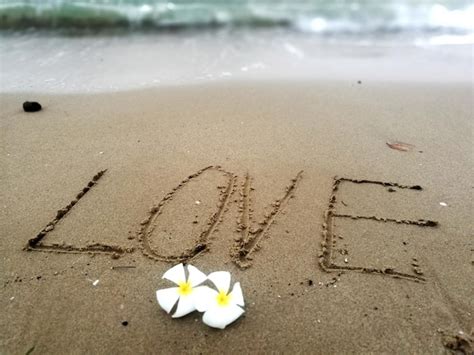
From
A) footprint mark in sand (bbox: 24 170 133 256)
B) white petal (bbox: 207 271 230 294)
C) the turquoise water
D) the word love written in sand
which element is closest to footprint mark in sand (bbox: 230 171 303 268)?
the word love written in sand

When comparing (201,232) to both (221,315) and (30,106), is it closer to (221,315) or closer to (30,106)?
(221,315)

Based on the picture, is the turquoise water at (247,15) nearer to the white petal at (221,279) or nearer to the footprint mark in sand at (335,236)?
the footprint mark in sand at (335,236)

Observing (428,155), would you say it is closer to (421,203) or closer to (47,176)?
(421,203)

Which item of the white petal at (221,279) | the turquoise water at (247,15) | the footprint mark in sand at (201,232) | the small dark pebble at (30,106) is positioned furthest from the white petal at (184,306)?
the turquoise water at (247,15)

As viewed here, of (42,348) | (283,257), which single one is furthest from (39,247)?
(283,257)

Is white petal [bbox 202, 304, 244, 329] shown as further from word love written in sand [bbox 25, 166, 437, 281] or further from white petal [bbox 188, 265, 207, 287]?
word love written in sand [bbox 25, 166, 437, 281]

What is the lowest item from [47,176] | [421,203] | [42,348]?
[42,348]
